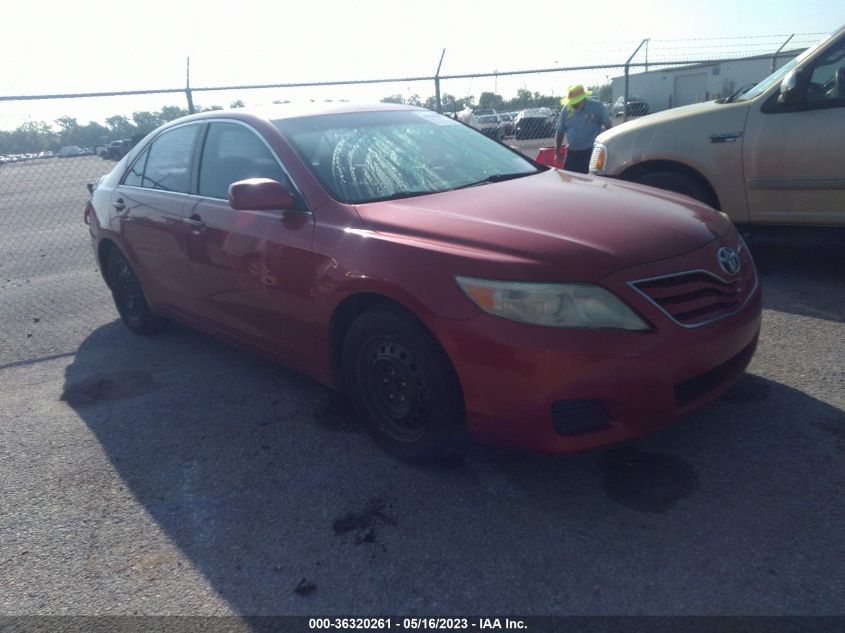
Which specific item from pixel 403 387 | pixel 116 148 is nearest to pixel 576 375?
pixel 403 387

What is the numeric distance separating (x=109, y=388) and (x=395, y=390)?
2397 millimetres

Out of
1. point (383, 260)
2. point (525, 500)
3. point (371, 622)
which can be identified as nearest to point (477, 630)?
point (371, 622)

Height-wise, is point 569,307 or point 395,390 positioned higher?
point 569,307

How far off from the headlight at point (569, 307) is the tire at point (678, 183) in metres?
3.40

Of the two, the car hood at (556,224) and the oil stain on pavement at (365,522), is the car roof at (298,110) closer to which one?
the car hood at (556,224)

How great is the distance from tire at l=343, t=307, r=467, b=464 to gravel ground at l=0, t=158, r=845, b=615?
0.58 feet

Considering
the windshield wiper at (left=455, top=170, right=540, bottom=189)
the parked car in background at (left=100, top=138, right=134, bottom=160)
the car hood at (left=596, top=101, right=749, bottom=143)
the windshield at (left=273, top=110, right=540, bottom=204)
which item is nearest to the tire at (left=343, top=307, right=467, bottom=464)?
the windshield at (left=273, top=110, right=540, bottom=204)

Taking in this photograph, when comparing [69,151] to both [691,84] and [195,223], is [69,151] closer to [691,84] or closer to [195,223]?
[195,223]

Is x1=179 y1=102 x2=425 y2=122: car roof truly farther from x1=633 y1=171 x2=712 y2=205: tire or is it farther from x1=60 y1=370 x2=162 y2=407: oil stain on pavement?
x1=633 y1=171 x2=712 y2=205: tire

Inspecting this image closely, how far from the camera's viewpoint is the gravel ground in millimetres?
2494

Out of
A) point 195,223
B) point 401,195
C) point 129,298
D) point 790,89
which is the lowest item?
point 129,298

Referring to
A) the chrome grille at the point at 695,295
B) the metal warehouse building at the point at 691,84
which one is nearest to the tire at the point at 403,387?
the chrome grille at the point at 695,295

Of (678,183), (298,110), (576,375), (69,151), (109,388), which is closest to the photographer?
(576,375)

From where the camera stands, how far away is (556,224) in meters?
3.08
